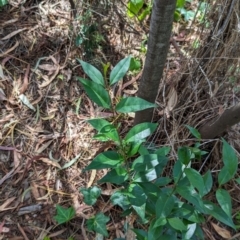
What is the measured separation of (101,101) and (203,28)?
628mm

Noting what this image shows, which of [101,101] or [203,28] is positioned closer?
[101,101]

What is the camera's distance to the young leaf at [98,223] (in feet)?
4.31

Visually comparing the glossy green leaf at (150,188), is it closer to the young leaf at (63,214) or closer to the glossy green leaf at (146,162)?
the glossy green leaf at (146,162)

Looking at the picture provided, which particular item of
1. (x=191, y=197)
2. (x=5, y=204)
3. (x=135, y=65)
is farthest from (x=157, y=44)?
(x=5, y=204)

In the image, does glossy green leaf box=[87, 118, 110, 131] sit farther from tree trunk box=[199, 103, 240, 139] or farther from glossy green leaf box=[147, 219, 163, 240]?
tree trunk box=[199, 103, 240, 139]

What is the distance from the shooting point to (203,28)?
4.53 feet

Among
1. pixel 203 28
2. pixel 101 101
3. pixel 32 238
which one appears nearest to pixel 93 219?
pixel 32 238

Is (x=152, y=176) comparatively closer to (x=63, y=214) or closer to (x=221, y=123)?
(x=221, y=123)

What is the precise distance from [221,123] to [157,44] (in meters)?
0.36

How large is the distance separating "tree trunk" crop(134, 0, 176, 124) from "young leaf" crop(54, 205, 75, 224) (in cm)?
52

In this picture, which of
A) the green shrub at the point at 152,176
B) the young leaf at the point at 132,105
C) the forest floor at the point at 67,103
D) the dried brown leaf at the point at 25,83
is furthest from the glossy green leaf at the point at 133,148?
the dried brown leaf at the point at 25,83

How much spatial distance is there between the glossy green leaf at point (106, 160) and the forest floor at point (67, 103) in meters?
0.45

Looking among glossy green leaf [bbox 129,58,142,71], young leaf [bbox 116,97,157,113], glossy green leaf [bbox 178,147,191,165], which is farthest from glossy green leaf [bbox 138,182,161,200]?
glossy green leaf [bbox 129,58,142,71]

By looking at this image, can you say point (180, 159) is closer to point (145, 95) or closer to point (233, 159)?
point (233, 159)
